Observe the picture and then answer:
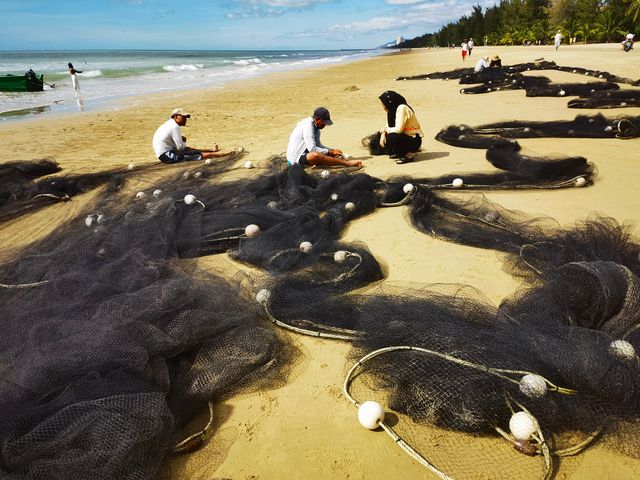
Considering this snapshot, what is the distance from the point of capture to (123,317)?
233cm

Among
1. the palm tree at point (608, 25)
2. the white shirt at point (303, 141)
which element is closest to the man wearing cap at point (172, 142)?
the white shirt at point (303, 141)

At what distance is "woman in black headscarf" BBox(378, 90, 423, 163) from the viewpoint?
6.49 m

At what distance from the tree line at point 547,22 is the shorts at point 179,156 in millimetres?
40415

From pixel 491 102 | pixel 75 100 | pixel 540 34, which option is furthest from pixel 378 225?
pixel 540 34

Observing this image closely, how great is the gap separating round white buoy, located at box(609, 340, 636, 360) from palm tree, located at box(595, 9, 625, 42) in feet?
180

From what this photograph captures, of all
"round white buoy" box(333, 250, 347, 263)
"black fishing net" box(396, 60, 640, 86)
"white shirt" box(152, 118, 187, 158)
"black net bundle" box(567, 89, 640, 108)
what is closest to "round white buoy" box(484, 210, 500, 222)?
"round white buoy" box(333, 250, 347, 263)

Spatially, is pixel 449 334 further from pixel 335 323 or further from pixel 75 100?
pixel 75 100

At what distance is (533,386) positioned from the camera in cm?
182

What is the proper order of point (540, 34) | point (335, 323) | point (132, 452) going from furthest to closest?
point (540, 34) → point (335, 323) → point (132, 452)

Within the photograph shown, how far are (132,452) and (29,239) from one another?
3.81 metres

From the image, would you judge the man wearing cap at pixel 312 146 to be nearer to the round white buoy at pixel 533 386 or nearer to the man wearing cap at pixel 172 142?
the man wearing cap at pixel 172 142

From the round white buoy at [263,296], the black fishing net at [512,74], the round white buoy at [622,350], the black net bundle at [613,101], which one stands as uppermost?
the black fishing net at [512,74]

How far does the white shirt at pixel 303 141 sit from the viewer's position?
6.12 m

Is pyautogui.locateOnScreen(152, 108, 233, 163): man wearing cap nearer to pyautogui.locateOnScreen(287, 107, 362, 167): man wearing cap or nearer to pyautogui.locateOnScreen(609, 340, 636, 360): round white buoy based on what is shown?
pyautogui.locateOnScreen(287, 107, 362, 167): man wearing cap
